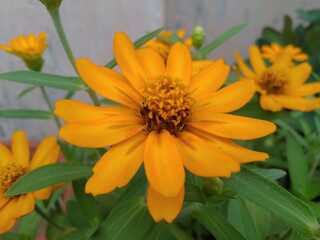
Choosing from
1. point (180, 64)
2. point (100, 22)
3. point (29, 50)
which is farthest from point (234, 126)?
point (100, 22)

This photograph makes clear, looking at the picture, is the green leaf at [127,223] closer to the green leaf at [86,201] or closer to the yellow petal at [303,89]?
the green leaf at [86,201]

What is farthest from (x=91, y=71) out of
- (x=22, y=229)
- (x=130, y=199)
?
(x=22, y=229)

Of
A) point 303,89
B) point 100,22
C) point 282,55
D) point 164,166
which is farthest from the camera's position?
point 100,22

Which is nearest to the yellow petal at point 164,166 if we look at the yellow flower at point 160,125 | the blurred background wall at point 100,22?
the yellow flower at point 160,125

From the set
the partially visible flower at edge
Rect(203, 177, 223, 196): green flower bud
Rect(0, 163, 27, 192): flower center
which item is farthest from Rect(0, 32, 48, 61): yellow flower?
Rect(203, 177, 223, 196): green flower bud

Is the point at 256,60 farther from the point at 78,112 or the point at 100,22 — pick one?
the point at 100,22

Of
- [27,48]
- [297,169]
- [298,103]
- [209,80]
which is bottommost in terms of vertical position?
[297,169]

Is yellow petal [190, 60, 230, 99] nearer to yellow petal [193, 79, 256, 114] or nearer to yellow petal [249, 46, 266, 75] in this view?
yellow petal [193, 79, 256, 114]
